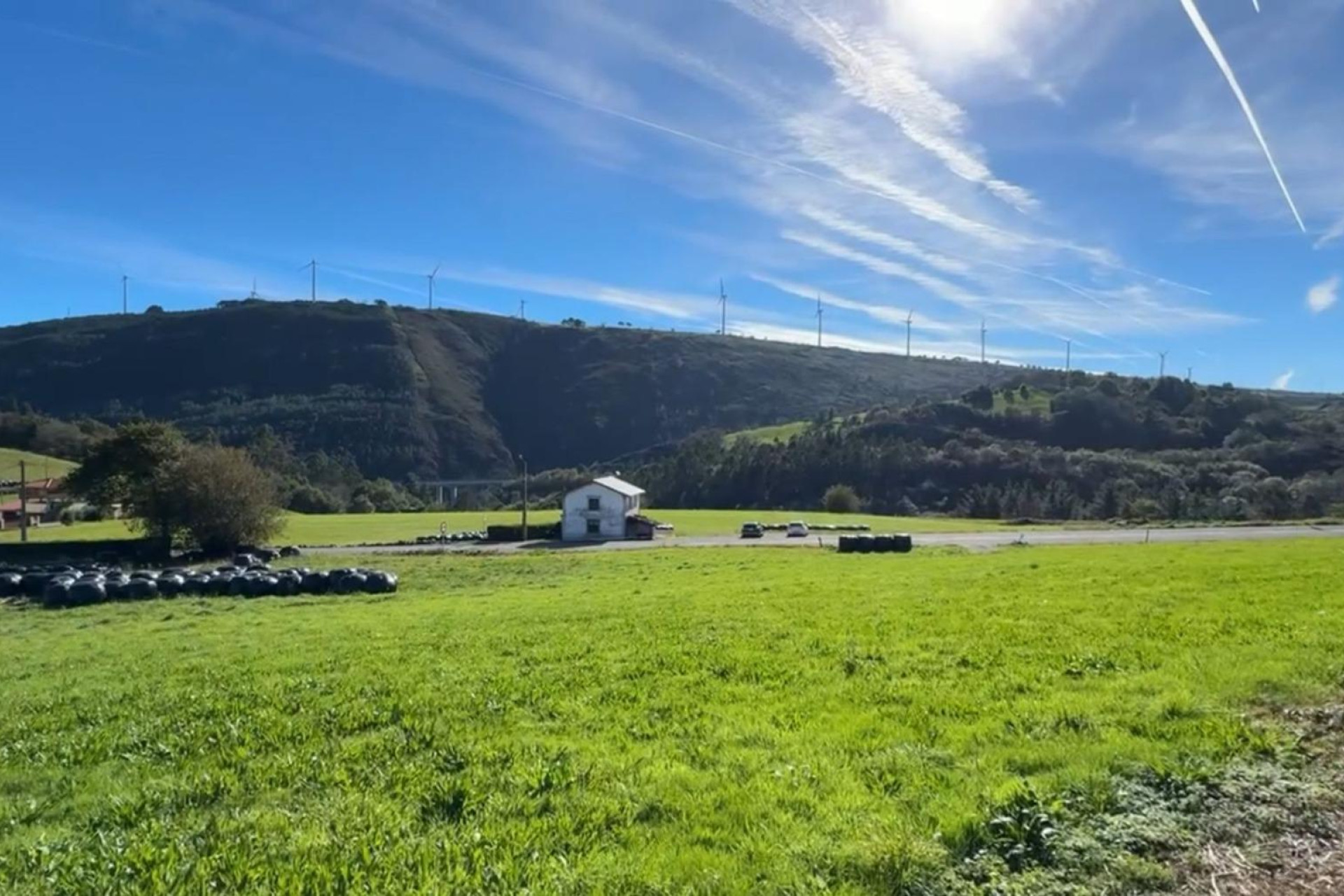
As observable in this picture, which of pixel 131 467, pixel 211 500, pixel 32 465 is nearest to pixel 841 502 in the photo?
pixel 211 500

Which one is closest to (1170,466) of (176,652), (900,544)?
(900,544)

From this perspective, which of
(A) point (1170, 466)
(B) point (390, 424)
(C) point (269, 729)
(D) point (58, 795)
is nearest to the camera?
(D) point (58, 795)

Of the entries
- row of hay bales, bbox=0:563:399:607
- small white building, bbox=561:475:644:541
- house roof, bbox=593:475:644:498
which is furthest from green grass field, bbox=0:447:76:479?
row of hay bales, bbox=0:563:399:607

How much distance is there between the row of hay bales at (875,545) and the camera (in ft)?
152

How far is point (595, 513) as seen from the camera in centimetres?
7306

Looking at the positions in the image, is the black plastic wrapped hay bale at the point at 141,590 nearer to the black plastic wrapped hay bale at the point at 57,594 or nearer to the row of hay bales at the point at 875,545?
the black plastic wrapped hay bale at the point at 57,594

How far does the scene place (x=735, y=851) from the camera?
5234mm

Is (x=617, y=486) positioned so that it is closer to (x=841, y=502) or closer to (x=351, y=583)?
(x=841, y=502)

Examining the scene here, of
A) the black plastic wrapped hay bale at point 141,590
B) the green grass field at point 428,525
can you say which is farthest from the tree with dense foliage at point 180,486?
the black plastic wrapped hay bale at point 141,590

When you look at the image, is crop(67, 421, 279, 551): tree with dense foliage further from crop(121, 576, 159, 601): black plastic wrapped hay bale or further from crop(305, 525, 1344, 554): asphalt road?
→ crop(121, 576, 159, 601): black plastic wrapped hay bale

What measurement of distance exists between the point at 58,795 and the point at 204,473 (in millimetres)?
51949

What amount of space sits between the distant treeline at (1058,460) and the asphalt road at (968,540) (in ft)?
85.8

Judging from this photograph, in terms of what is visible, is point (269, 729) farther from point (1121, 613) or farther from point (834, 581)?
point (834, 581)

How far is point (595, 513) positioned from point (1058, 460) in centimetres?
7890
